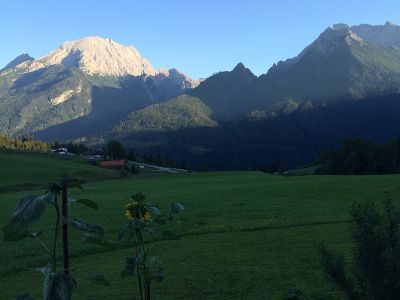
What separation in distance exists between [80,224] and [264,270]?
9.36 meters

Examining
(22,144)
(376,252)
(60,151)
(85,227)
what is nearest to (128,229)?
(85,227)

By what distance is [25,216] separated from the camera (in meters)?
2.55

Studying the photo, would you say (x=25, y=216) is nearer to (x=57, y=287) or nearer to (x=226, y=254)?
(x=57, y=287)

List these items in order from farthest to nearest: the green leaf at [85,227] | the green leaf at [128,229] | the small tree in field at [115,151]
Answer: the small tree in field at [115,151] < the green leaf at [128,229] < the green leaf at [85,227]

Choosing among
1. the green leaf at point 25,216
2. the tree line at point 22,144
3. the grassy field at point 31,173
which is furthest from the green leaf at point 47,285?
the tree line at point 22,144

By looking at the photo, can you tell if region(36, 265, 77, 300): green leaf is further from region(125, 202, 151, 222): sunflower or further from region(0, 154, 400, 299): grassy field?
region(125, 202, 151, 222): sunflower

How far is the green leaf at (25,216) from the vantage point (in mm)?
2549

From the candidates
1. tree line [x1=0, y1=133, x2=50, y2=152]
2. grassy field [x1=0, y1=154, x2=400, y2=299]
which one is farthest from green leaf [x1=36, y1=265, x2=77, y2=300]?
tree line [x1=0, y1=133, x2=50, y2=152]

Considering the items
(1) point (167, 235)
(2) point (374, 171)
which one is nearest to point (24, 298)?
(1) point (167, 235)

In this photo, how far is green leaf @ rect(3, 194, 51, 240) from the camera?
2.55 metres

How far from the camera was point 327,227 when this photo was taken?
18.4m

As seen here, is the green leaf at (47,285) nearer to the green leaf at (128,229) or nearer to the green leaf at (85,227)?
the green leaf at (85,227)

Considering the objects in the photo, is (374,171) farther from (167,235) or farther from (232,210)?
(167,235)

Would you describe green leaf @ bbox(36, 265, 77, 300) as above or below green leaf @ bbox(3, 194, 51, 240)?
below
